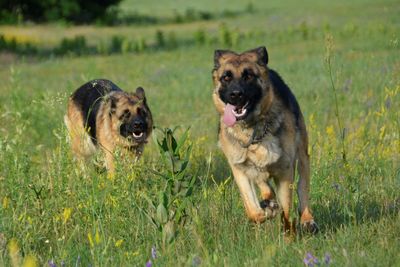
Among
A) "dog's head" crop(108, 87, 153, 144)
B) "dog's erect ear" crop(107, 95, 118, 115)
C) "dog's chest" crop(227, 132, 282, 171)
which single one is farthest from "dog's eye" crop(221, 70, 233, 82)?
Result: "dog's erect ear" crop(107, 95, 118, 115)

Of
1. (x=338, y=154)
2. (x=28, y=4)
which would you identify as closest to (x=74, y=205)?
(x=338, y=154)

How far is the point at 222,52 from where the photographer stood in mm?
7043

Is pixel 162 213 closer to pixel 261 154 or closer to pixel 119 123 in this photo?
pixel 261 154

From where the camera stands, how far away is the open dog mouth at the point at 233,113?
6.68 m

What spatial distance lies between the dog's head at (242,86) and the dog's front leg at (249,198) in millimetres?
439

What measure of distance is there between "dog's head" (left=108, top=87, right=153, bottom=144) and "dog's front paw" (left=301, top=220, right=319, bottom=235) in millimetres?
3372

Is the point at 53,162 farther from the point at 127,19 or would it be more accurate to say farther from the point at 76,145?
the point at 127,19

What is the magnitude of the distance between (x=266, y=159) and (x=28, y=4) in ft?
123

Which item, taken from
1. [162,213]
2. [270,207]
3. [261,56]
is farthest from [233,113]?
[162,213]

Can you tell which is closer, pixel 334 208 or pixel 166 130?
pixel 166 130

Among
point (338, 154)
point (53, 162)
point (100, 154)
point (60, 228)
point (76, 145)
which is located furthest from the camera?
point (76, 145)

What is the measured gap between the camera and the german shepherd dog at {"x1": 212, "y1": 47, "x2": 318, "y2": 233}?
21.9 ft

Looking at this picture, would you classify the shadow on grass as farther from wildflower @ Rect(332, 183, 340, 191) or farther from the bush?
the bush

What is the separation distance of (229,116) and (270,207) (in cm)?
80
